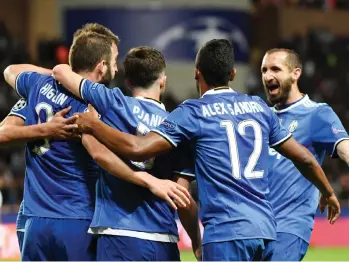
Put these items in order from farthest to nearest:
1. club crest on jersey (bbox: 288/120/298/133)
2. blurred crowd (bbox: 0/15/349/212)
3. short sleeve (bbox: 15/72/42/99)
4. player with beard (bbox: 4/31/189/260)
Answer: blurred crowd (bbox: 0/15/349/212)
club crest on jersey (bbox: 288/120/298/133)
short sleeve (bbox: 15/72/42/99)
player with beard (bbox: 4/31/189/260)

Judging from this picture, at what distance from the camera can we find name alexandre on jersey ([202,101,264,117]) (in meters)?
5.12

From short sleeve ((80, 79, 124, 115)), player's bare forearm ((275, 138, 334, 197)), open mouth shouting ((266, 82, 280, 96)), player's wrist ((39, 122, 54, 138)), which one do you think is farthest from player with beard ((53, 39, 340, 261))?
open mouth shouting ((266, 82, 280, 96))

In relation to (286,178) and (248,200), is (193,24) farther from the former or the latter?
(248,200)

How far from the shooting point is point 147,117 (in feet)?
17.5

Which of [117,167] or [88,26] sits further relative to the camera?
[88,26]

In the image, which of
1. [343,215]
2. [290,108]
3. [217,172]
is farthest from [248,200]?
[343,215]

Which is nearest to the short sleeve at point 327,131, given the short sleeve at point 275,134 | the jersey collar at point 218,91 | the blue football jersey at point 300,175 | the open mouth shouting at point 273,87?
the blue football jersey at point 300,175

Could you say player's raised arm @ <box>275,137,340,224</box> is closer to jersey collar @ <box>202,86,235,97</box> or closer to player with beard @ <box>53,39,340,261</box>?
player with beard @ <box>53,39,340,261</box>

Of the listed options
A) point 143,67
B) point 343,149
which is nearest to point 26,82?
point 143,67

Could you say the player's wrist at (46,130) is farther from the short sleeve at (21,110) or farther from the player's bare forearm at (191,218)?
the player's bare forearm at (191,218)

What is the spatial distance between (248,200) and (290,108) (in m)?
1.78

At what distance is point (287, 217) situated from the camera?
632 cm

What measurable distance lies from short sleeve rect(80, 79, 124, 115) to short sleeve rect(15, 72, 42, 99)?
0.52 meters

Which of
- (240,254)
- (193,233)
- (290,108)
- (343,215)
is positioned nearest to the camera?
(240,254)
